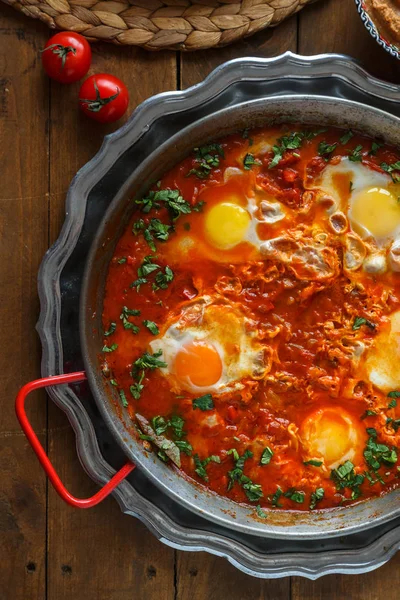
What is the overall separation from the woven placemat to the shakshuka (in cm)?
68

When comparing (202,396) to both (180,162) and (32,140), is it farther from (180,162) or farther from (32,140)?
(32,140)

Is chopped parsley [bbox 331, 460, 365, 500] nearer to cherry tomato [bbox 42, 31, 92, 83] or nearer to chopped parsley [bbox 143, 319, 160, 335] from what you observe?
chopped parsley [bbox 143, 319, 160, 335]

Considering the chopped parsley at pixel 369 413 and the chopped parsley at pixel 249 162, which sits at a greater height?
the chopped parsley at pixel 249 162

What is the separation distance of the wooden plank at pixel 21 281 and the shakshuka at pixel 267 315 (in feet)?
1.90

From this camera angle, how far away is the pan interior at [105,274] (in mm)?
4000

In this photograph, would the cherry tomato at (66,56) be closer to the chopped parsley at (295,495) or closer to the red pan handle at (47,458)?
the red pan handle at (47,458)

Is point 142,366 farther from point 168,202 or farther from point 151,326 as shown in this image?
point 168,202

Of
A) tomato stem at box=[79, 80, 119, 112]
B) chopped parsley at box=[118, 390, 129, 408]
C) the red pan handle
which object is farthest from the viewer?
chopped parsley at box=[118, 390, 129, 408]

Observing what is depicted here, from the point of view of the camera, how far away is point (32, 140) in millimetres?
4383

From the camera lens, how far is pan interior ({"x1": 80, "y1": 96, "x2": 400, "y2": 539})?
13.1 ft

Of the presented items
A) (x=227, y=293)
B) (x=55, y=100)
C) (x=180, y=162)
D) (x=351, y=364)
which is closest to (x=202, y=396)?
(x=227, y=293)

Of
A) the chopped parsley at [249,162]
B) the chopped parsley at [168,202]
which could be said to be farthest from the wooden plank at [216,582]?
the chopped parsley at [249,162]

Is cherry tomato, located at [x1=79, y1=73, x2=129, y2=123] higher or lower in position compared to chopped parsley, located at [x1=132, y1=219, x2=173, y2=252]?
higher

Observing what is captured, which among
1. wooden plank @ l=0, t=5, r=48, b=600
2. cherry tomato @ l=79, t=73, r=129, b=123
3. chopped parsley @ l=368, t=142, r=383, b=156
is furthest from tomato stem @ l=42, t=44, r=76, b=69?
chopped parsley @ l=368, t=142, r=383, b=156
